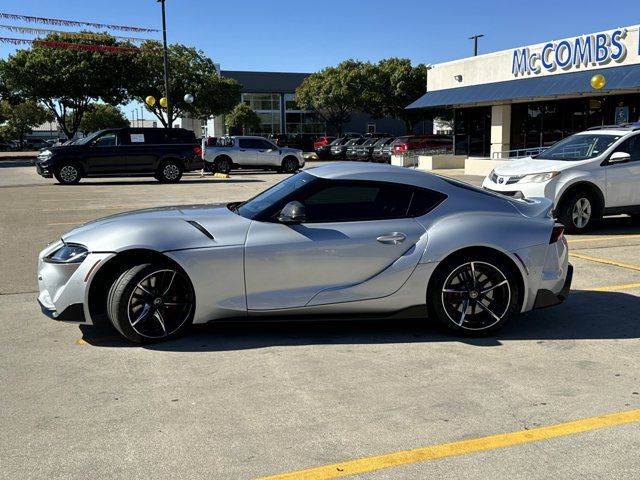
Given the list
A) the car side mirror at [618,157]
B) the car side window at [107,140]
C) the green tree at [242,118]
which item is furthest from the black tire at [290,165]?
the green tree at [242,118]

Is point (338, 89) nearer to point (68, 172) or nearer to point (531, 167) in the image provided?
point (68, 172)

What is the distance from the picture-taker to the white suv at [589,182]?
1000 cm

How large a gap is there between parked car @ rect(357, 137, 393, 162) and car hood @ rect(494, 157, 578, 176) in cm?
2395

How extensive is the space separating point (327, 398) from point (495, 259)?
192 cm

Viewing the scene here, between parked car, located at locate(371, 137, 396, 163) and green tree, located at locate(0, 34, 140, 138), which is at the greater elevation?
green tree, located at locate(0, 34, 140, 138)

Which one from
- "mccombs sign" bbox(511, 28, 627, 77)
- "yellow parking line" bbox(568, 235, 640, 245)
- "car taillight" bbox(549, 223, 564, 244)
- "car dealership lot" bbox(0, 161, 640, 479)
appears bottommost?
"car dealership lot" bbox(0, 161, 640, 479)

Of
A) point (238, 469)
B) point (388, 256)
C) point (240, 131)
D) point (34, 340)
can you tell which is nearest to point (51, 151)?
point (34, 340)

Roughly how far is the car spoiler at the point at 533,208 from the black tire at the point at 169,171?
1738cm

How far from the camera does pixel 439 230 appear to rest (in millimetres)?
4883

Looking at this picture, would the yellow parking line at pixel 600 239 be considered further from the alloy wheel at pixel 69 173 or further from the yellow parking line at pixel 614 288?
the alloy wheel at pixel 69 173

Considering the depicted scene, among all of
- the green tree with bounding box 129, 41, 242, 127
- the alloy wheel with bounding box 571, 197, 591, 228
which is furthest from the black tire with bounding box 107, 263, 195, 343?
the green tree with bounding box 129, 41, 242, 127

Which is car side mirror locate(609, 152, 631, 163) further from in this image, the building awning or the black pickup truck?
the black pickup truck

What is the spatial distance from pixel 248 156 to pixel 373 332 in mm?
22199

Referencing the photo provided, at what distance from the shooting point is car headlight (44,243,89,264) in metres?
4.68
